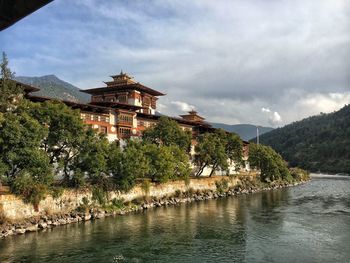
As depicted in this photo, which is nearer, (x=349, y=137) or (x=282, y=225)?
A: (x=282, y=225)

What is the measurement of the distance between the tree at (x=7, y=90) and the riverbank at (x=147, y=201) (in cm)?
1347

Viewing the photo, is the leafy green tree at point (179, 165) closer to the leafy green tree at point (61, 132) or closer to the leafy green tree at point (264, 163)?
the leafy green tree at point (61, 132)

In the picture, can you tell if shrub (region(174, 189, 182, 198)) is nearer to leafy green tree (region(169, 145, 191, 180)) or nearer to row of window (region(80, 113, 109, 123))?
leafy green tree (region(169, 145, 191, 180))

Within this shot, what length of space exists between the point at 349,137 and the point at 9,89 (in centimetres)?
17847

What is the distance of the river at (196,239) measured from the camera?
27.1 m

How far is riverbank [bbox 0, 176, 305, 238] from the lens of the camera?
3622 centimetres

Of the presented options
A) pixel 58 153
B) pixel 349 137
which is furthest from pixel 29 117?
pixel 349 137

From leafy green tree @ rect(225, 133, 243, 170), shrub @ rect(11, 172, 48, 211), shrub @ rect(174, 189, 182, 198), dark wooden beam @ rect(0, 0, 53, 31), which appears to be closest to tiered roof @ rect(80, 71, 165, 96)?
leafy green tree @ rect(225, 133, 243, 170)

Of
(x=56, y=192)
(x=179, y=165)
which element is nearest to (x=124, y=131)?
(x=179, y=165)

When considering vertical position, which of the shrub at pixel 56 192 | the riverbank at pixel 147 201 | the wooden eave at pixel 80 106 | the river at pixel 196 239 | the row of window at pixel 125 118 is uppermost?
the wooden eave at pixel 80 106

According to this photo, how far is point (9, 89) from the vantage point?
154 ft

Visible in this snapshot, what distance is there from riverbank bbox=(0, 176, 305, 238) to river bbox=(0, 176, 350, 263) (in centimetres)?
170

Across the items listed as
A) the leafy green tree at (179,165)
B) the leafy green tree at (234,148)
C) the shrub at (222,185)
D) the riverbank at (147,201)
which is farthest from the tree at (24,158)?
the leafy green tree at (234,148)

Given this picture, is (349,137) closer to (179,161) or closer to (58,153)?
(179,161)
